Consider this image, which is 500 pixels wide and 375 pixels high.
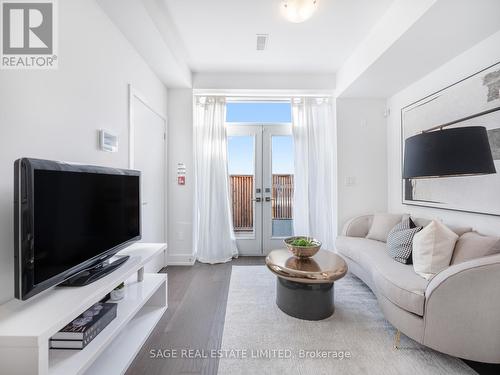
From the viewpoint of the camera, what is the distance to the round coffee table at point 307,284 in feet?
6.06

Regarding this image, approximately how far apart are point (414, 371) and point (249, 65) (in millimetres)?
3511

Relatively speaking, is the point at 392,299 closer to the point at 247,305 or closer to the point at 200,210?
the point at 247,305

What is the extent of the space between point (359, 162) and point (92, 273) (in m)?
3.47

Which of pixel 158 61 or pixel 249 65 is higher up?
pixel 249 65

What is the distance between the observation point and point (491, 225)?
6.37 feet

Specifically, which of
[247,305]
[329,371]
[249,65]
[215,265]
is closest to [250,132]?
[249,65]

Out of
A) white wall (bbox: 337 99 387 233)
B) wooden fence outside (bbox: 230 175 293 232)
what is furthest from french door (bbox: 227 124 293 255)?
white wall (bbox: 337 99 387 233)

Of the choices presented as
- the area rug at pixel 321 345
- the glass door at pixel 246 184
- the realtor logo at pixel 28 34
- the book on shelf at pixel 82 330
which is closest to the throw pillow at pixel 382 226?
the area rug at pixel 321 345

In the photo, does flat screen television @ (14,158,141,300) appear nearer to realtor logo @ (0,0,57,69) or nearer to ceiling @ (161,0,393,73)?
realtor logo @ (0,0,57,69)

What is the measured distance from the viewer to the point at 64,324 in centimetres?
94

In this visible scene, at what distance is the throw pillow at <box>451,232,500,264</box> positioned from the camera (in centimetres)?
164

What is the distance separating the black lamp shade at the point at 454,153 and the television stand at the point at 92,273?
7.49 ft

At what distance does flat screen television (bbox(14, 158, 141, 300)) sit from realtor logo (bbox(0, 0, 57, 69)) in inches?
25.3

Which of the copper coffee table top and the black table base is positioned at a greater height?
the copper coffee table top
